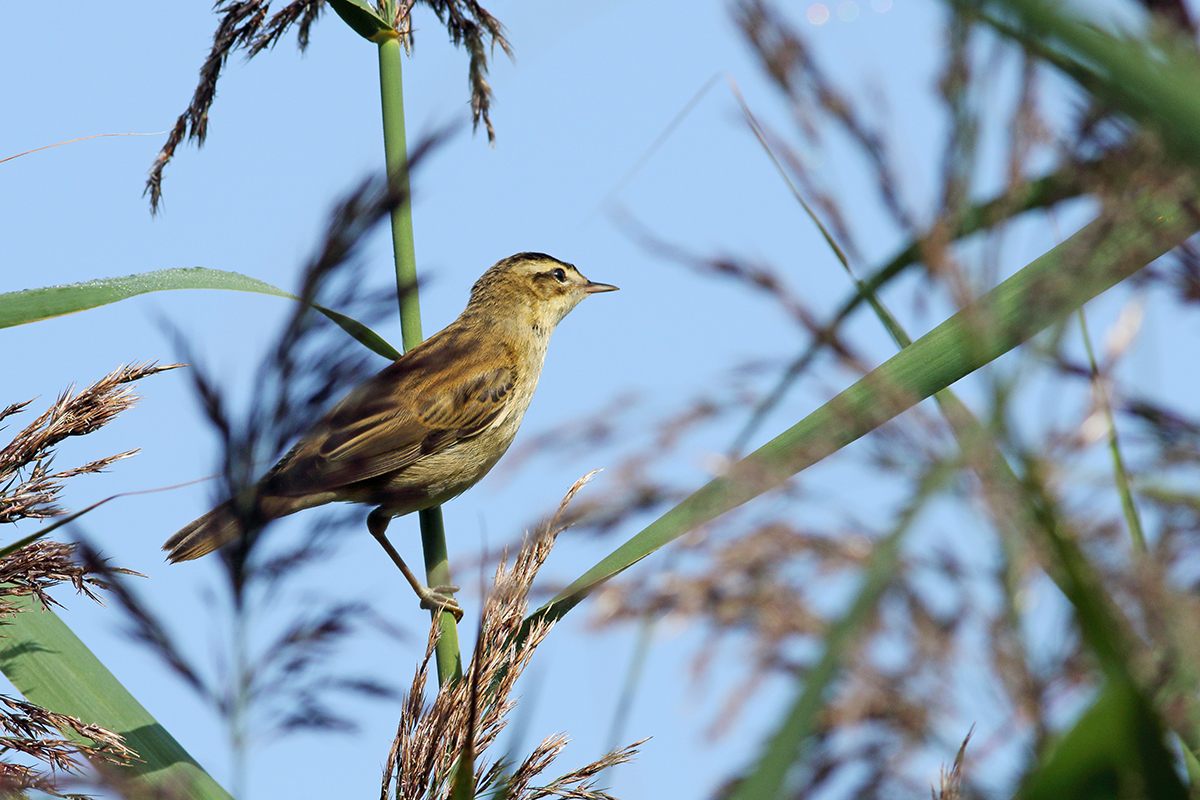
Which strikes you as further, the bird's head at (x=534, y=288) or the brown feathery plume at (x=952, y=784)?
the bird's head at (x=534, y=288)

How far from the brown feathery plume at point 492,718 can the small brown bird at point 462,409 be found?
1144 millimetres

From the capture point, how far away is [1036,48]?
80 cm

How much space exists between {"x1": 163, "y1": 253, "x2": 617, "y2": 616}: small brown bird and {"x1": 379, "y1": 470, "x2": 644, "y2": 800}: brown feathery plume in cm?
114

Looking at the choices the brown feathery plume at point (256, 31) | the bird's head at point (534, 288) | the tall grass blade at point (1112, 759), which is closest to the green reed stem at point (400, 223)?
the brown feathery plume at point (256, 31)

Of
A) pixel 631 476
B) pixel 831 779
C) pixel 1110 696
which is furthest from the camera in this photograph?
pixel 631 476

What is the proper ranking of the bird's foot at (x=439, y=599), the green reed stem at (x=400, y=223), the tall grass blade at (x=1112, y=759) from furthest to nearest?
the bird's foot at (x=439, y=599) < the green reed stem at (x=400, y=223) < the tall grass blade at (x=1112, y=759)

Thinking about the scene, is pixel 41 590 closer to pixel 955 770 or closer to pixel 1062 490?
pixel 955 770

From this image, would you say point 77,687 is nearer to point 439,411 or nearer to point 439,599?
point 439,599

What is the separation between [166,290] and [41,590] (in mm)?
650

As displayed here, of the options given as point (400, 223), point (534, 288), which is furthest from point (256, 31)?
point (534, 288)

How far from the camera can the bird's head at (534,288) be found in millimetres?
Result: 4898

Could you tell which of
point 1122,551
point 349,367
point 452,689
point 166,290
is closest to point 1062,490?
point 1122,551

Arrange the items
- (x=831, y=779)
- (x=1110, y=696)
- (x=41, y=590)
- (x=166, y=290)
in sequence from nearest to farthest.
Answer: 1. (x=1110, y=696)
2. (x=831, y=779)
3. (x=41, y=590)
4. (x=166, y=290)

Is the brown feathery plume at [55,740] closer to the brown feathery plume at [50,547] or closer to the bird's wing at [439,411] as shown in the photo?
the brown feathery plume at [50,547]
